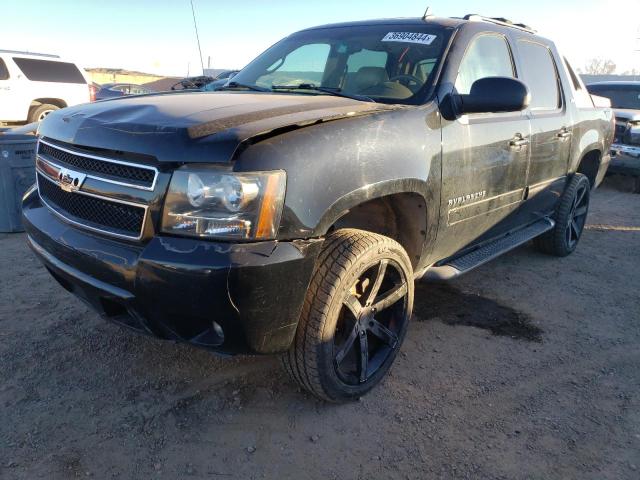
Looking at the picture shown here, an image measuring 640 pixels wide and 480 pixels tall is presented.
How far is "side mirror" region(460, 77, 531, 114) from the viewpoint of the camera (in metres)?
2.75

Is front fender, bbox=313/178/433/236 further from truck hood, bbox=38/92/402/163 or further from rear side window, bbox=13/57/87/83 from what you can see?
rear side window, bbox=13/57/87/83

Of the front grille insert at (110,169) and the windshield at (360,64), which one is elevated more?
the windshield at (360,64)

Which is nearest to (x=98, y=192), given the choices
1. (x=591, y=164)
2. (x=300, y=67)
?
(x=300, y=67)

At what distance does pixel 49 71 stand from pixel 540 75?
12.3m

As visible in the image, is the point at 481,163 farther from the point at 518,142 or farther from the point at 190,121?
the point at 190,121

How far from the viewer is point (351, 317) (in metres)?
2.55

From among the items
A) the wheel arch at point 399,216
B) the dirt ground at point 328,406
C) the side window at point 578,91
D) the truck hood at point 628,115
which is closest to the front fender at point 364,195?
the wheel arch at point 399,216

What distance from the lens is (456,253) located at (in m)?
3.45

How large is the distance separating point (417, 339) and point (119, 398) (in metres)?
1.83

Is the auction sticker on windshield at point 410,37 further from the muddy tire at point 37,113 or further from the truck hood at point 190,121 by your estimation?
the muddy tire at point 37,113

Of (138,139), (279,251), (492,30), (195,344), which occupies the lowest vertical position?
(195,344)

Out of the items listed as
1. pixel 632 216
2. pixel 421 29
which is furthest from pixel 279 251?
pixel 632 216

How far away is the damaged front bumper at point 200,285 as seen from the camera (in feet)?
6.28

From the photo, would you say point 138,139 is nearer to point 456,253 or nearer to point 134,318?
point 134,318
